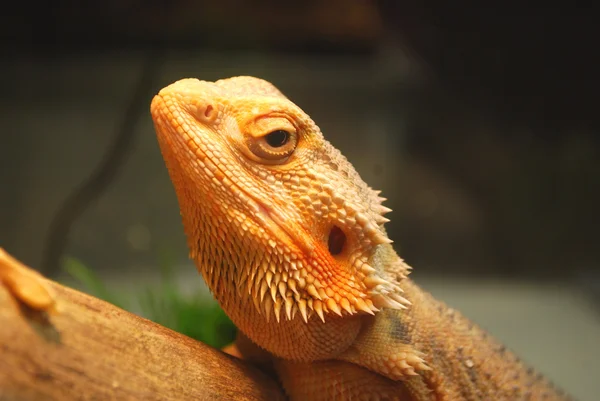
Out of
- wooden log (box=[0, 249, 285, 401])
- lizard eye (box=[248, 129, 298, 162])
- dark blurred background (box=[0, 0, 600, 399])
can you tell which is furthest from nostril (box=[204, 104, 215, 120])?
Result: dark blurred background (box=[0, 0, 600, 399])

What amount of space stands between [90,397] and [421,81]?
3.49 metres

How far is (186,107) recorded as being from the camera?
58.2 inches

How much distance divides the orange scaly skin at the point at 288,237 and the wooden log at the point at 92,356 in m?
0.24

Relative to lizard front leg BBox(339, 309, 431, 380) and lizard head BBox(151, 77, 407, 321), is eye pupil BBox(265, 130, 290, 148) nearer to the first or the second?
lizard head BBox(151, 77, 407, 321)

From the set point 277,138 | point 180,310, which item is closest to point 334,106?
point 180,310

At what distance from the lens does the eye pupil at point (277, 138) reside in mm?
1487

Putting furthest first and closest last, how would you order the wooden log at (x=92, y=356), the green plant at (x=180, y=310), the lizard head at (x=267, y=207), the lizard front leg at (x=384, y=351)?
the green plant at (x=180, y=310)
the lizard front leg at (x=384, y=351)
the lizard head at (x=267, y=207)
the wooden log at (x=92, y=356)

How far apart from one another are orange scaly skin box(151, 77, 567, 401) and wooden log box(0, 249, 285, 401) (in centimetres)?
24

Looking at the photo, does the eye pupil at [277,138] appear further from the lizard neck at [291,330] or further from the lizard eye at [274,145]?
the lizard neck at [291,330]

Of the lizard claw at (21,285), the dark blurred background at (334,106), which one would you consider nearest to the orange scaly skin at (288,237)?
the lizard claw at (21,285)

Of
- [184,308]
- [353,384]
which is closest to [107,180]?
[184,308]

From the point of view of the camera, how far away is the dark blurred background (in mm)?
3506

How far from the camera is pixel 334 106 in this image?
380 cm

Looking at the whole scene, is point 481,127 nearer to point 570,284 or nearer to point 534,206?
point 534,206
